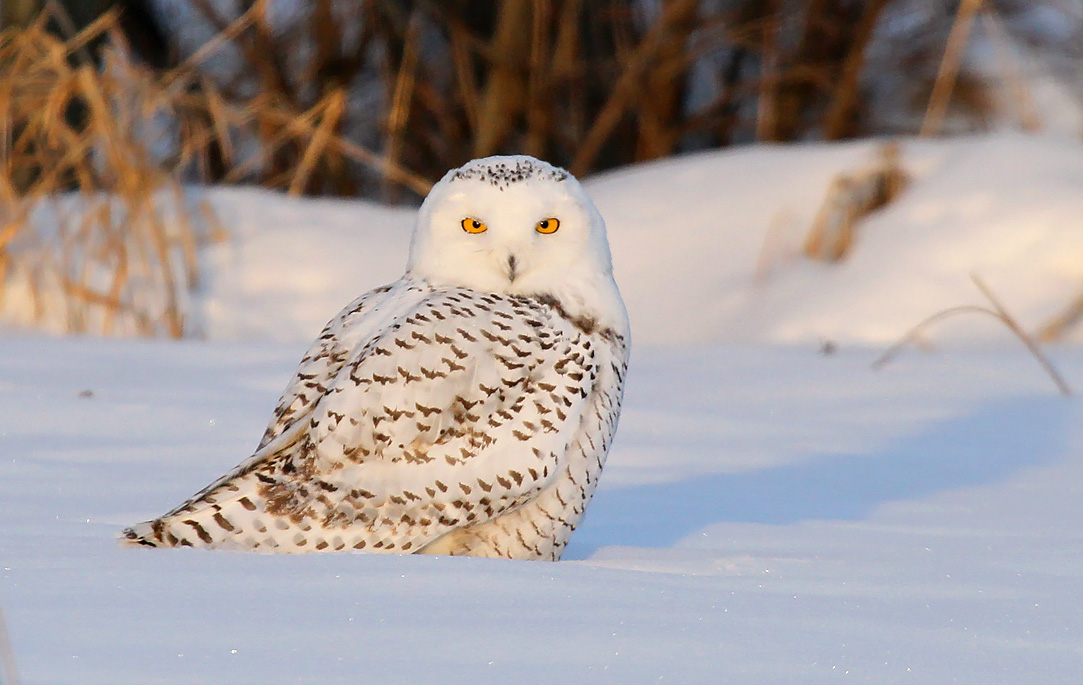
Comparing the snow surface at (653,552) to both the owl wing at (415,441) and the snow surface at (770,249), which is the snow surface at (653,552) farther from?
the snow surface at (770,249)

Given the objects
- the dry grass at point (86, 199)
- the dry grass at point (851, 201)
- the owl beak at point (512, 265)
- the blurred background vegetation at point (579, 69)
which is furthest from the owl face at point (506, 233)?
the blurred background vegetation at point (579, 69)

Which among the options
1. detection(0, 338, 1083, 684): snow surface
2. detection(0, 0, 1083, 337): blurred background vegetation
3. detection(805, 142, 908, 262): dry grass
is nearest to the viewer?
detection(0, 338, 1083, 684): snow surface

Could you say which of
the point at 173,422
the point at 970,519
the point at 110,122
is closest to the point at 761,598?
the point at 970,519

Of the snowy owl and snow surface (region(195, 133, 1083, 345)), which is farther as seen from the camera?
snow surface (region(195, 133, 1083, 345))

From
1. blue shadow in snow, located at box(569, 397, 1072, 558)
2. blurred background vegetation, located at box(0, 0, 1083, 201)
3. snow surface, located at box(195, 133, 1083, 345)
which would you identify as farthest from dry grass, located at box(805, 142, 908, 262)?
blue shadow in snow, located at box(569, 397, 1072, 558)

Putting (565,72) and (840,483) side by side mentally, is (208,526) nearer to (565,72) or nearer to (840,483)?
(840,483)

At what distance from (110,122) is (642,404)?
236 cm

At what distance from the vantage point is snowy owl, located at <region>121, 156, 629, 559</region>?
6.64 ft

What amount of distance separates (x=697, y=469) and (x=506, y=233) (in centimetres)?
107

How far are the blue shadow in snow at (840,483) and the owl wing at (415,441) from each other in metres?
0.32

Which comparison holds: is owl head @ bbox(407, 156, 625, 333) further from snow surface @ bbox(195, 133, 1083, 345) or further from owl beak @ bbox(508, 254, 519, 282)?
snow surface @ bbox(195, 133, 1083, 345)

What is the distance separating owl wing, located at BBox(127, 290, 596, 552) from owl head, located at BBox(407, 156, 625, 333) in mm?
173

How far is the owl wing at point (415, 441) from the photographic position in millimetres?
2020

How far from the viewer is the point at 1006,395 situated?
158 inches
